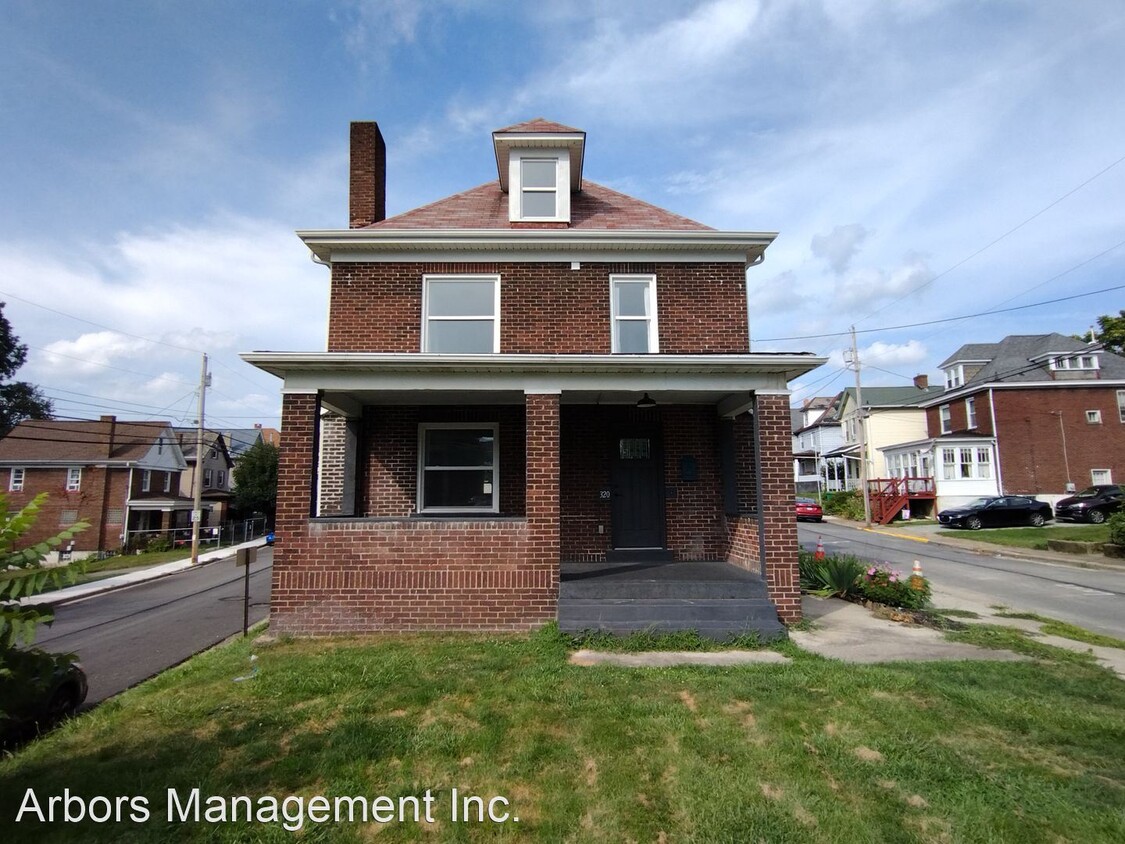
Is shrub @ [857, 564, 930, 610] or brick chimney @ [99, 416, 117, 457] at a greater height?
brick chimney @ [99, 416, 117, 457]

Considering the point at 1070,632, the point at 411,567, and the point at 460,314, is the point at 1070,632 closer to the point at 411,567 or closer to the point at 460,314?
the point at 411,567

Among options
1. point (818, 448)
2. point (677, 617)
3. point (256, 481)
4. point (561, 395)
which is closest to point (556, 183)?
point (561, 395)

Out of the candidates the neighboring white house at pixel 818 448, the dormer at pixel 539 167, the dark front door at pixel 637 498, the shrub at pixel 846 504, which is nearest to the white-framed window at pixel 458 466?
the dark front door at pixel 637 498

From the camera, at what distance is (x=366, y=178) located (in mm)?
11867

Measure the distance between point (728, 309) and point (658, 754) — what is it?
7882mm

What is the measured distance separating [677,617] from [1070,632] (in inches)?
229

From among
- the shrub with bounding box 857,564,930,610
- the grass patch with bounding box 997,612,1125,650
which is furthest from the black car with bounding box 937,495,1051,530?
the shrub with bounding box 857,564,930,610

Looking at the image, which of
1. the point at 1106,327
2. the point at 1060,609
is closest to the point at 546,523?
the point at 1060,609

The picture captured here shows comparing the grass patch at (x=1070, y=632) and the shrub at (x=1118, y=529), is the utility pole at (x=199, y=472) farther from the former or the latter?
the shrub at (x=1118, y=529)

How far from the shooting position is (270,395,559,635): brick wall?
7.88 metres

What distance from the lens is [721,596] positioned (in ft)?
25.6

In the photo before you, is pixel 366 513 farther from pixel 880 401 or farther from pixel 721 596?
pixel 880 401

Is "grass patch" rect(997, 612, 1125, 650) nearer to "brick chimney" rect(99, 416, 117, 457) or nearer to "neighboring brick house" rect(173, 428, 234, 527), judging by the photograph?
"brick chimney" rect(99, 416, 117, 457)

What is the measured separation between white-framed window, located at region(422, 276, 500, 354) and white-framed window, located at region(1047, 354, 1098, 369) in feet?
109
